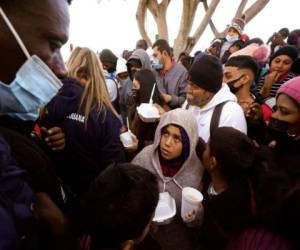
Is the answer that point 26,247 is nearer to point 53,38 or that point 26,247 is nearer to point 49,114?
point 53,38

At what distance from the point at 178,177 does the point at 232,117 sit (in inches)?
24.8

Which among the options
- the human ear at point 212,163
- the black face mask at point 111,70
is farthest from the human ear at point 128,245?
the black face mask at point 111,70

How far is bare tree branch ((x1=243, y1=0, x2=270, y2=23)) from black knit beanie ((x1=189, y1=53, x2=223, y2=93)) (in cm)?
604

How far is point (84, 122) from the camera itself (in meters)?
1.53

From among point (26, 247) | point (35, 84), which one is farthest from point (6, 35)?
point (26, 247)

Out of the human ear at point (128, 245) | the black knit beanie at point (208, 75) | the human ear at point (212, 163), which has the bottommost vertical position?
the human ear at point (128, 245)

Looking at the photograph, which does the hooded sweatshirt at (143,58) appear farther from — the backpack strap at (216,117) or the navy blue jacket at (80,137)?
the navy blue jacket at (80,137)

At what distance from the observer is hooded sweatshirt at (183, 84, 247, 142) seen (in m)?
1.84

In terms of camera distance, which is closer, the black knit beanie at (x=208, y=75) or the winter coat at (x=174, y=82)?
the black knit beanie at (x=208, y=75)

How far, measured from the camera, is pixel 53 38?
2.60 ft

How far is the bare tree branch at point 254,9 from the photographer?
7.00 m

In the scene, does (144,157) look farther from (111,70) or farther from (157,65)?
(111,70)

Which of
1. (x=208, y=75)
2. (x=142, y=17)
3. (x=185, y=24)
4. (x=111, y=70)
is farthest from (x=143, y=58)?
(x=142, y=17)

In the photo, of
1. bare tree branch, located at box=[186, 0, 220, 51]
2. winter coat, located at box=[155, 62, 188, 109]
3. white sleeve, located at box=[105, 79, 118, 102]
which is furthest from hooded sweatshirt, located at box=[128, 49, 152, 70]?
bare tree branch, located at box=[186, 0, 220, 51]
